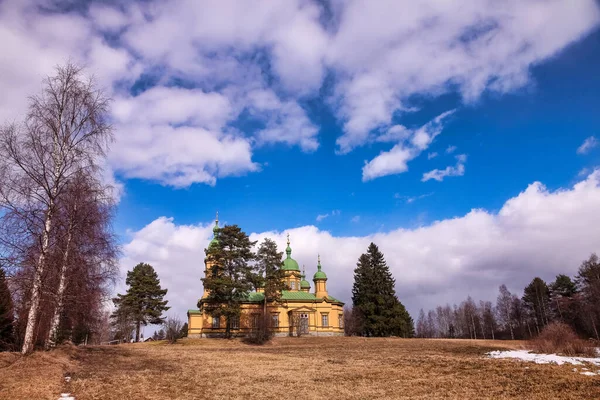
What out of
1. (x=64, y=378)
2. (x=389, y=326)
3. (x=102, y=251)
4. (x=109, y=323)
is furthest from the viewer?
(x=109, y=323)

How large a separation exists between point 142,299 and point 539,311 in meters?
63.7

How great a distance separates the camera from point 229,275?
44.5 meters

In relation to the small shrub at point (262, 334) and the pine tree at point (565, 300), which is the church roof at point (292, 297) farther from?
the pine tree at point (565, 300)

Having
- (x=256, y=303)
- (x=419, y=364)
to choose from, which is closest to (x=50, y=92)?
(x=419, y=364)

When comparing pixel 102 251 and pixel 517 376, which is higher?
pixel 102 251

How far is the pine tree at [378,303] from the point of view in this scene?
52406mm

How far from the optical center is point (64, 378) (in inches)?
489

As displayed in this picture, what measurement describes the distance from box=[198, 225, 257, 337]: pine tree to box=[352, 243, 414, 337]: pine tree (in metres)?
17.9

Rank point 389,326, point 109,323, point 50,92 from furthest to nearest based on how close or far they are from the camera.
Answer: point 109,323 → point 389,326 → point 50,92

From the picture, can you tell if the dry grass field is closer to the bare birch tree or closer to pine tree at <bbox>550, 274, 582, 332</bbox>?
the bare birch tree

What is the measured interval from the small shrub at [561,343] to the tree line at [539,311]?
19.9 metres

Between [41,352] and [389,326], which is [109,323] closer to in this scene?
[389,326]

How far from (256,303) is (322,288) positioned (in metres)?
10.4

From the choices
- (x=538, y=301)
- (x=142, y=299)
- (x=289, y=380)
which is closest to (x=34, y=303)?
(x=289, y=380)
